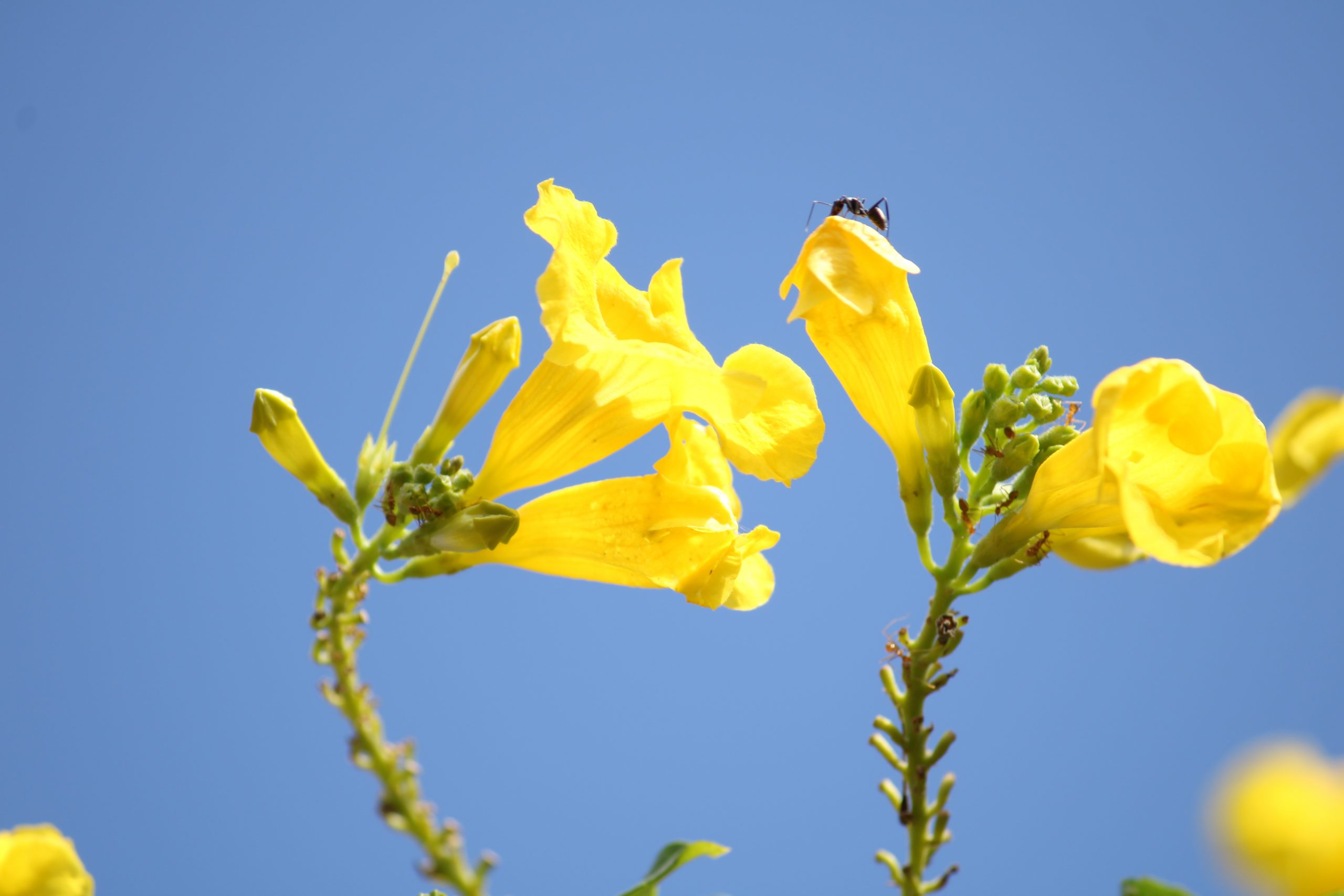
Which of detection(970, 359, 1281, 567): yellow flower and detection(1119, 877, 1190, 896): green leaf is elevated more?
detection(970, 359, 1281, 567): yellow flower

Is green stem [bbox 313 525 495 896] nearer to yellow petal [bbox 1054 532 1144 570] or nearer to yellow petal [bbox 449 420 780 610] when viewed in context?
yellow petal [bbox 449 420 780 610]

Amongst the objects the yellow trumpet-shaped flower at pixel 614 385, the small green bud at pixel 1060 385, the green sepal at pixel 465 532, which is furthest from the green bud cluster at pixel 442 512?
the small green bud at pixel 1060 385

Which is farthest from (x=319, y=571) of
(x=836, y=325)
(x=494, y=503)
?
(x=836, y=325)

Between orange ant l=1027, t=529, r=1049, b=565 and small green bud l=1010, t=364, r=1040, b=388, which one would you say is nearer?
orange ant l=1027, t=529, r=1049, b=565

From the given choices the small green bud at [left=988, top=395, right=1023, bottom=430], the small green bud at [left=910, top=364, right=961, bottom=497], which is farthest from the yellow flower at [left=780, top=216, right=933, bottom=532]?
the small green bud at [left=988, top=395, right=1023, bottom=430]

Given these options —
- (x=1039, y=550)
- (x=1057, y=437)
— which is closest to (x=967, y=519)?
(x=1039, y=550)
